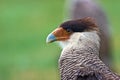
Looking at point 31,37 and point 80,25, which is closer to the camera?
point 80,25

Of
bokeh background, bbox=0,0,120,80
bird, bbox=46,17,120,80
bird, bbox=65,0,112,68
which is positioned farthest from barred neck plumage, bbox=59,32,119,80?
bird, bbox=65,0,112,68

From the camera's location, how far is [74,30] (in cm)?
824

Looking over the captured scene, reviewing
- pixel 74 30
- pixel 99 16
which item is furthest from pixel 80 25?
pixel 99 16

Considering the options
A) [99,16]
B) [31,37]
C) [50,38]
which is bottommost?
[31,37]

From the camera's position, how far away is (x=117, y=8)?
21.5 metres

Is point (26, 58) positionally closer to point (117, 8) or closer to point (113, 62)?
point (113, 62)

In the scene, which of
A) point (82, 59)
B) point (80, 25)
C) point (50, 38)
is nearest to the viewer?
point (82, 59)

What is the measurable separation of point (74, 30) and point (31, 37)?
10.3 meters

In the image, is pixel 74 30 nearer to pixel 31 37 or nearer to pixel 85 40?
pixel 85 40

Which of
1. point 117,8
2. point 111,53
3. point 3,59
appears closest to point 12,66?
point 3,59

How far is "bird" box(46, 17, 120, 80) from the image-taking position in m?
7.92

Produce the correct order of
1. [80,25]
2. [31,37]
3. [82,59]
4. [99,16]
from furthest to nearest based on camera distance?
1. [31,37]
2. [99,16]
3. [80,25]
4. [82,59]

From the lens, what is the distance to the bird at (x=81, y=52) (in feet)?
26.0

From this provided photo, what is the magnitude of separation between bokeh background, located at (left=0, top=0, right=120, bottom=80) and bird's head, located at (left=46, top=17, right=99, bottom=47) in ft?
16.9
